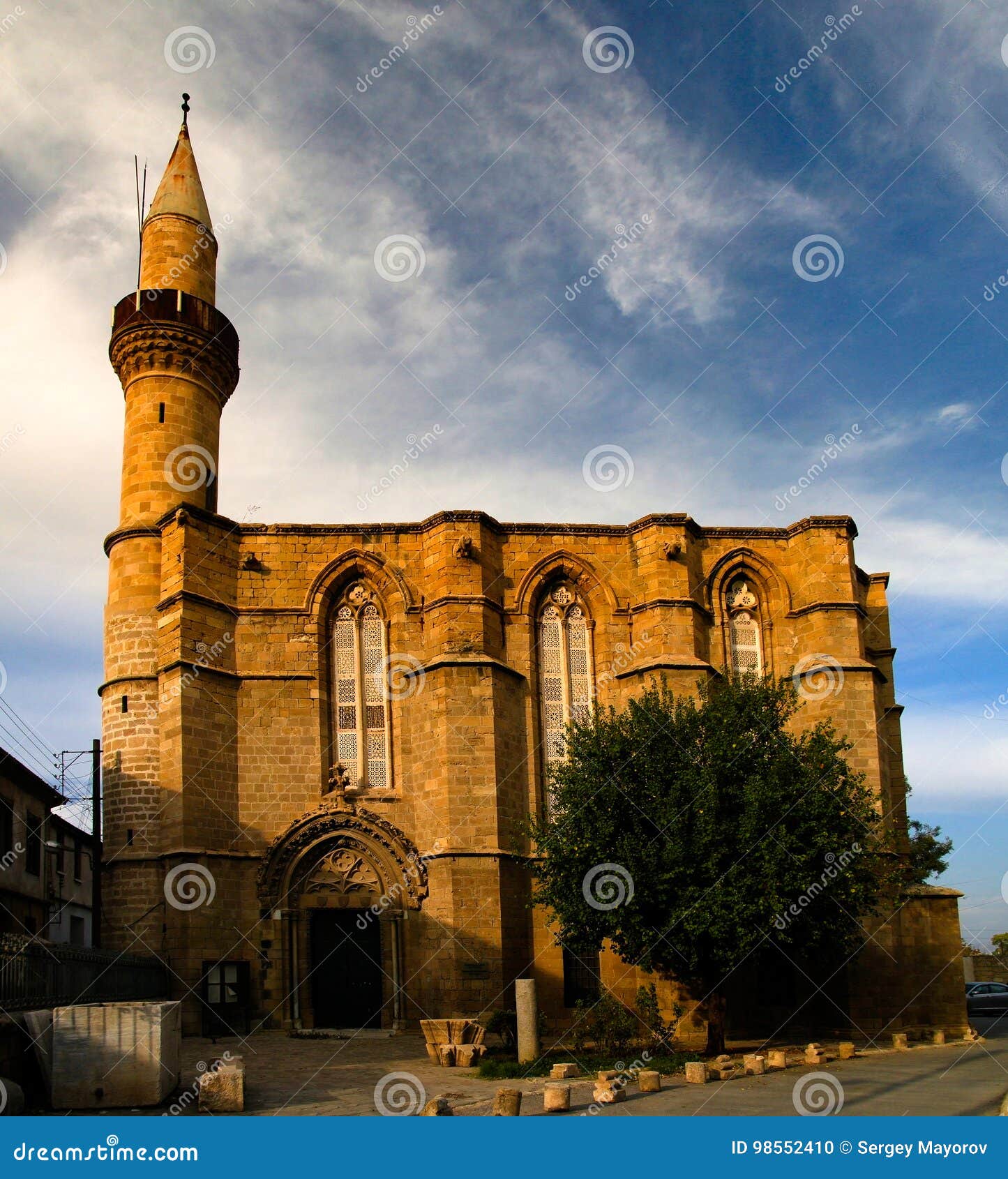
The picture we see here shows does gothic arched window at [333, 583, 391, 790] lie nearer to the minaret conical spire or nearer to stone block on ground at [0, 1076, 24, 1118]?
the minaret conical spire

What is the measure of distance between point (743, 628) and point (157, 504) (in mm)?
12848

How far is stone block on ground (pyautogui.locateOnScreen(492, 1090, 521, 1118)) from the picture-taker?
12039 mm

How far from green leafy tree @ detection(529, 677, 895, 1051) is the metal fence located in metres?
6.59

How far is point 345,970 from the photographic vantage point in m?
21.7

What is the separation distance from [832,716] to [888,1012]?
18.4 feet

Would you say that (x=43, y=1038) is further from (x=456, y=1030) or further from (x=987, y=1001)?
(x=987, y=1001)

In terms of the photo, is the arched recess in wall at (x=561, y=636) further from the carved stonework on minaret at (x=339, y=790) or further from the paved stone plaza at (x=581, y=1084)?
the paved stone plaza at (x=581, y=1084)

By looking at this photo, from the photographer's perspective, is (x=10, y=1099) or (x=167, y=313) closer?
(x=10, y=1099)

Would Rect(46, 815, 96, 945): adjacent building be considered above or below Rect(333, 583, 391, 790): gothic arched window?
below

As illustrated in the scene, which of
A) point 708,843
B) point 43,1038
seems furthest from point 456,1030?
point 43,1038

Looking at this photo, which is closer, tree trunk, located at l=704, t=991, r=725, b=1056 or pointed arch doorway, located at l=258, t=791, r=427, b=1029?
tree trunk, located at l=704, t=991, r=725, b=1056

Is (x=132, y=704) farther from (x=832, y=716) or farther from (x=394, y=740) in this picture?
(x=832, y=716)

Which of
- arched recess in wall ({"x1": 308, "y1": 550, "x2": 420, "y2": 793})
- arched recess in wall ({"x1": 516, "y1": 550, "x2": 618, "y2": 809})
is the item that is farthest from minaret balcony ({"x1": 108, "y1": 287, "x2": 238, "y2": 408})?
arched recess in wall ({"x1": 516, "y1": 550, "x2": 618, "y2": 809})

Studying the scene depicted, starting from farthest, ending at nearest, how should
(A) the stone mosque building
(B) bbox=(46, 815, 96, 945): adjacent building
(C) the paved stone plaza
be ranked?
(B) bbox=(46, 815, 96, 945): adjacent building, (A) the stone mosque building, (C) the paved stone plaza
